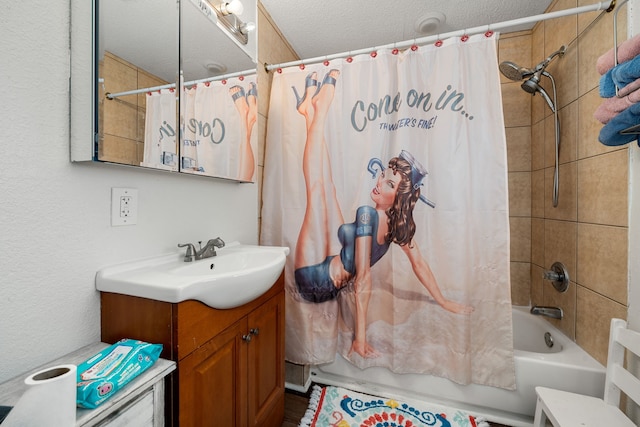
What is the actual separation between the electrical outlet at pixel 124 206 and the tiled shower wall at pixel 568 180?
84cm

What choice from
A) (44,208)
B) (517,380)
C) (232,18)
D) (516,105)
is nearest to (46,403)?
(44,208)

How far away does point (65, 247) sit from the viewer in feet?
2.40

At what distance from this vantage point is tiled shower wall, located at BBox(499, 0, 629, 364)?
116 cm

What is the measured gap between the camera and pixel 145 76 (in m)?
0.92

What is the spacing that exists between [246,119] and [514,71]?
158 centimetres

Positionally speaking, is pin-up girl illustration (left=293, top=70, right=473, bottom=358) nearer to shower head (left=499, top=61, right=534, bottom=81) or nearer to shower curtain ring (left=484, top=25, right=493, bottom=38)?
shower curtain ring (left=484, top=25, right=493, bottom=38)

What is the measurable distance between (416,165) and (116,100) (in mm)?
1295

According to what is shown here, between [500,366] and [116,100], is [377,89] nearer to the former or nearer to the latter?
[116,100]

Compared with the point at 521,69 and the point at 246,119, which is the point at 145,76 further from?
the point at 521,69

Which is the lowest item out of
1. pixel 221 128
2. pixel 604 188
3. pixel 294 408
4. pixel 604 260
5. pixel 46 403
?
pixel 294 408

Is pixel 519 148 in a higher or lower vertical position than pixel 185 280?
higher

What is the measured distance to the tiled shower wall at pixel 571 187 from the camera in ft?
3.80

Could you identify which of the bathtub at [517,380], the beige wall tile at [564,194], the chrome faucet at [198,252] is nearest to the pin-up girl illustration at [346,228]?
the bathtub at [517,380]

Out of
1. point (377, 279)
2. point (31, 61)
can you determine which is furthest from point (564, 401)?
point (31, 61)
